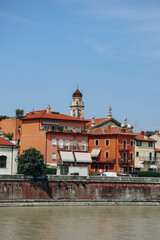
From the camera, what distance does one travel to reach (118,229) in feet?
170

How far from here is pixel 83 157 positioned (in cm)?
8394

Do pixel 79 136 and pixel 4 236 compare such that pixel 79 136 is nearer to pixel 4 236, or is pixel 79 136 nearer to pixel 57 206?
pixel 57 206

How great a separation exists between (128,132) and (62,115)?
40.7ft

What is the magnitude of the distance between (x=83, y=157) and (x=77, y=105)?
117 feet

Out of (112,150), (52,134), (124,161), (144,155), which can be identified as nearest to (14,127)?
(52,134)

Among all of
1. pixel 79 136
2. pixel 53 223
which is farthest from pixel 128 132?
pixel 53 223

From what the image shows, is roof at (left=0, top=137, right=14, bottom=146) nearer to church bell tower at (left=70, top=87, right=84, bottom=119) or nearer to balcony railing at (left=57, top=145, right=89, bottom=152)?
balcony railing at (left=57, top=145, right=89, bottom=152)

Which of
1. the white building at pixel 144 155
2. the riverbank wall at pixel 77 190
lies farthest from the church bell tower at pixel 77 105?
the riverbank wall at pixel 77 190

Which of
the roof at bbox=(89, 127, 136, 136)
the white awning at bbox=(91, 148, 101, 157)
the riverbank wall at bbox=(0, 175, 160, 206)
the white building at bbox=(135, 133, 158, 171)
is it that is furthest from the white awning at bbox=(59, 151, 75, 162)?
the white building at bbox=(135, 133, 158, 171)

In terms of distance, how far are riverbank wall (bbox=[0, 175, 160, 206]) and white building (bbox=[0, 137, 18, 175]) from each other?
12.2ft

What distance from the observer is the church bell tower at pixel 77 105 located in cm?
11831

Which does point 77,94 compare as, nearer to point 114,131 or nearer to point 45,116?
point 114,131

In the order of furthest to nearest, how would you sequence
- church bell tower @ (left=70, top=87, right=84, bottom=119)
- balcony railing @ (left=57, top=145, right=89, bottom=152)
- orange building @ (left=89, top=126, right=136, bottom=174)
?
church bell tower @ (left=70, top=87, right=84, bottom=119)
orange building @ (left=89, top=126, right=136, bottom=174)
balcony railing @ (left=57, top=145, right=89, bottom=152)

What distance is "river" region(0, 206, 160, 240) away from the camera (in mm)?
47812
